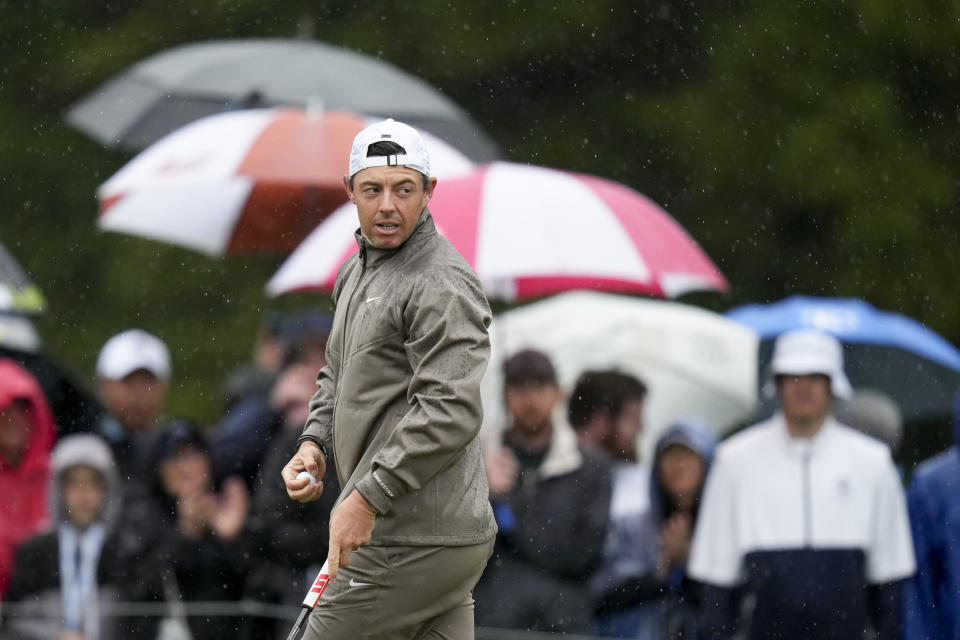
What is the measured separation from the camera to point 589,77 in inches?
666

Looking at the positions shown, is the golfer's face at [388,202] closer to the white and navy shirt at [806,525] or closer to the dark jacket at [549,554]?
the dark jacket at [549,554]

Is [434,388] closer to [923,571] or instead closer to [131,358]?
[923,571]

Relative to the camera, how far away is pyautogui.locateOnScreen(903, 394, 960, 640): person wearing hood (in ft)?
24.6

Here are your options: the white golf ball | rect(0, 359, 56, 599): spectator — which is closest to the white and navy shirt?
rect(0, 359, 56, 599): spectator

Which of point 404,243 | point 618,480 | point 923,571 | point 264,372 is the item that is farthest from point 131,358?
point 404,243

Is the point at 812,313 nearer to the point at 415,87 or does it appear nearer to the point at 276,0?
the point at 415,87

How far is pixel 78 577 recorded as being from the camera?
27.7 feet

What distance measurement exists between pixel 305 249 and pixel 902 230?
297 inches

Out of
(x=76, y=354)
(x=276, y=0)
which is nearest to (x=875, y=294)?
(x=276, y=0)

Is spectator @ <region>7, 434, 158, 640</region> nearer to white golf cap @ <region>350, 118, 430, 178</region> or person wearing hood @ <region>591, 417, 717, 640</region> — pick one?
person wearing hood @ <region>591, 417, 717, 640</region>

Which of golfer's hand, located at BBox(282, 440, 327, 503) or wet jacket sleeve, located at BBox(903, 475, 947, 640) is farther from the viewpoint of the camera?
wet jacket sleeve, located at BBox(903, 475, 947, 640)

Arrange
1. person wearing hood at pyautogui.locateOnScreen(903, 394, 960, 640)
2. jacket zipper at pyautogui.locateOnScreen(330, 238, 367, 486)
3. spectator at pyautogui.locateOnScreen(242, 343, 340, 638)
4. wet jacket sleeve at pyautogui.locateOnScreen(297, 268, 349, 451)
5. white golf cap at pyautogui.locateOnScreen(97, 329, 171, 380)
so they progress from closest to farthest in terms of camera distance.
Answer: jacket zipper at pyautogui.locateOnScreen(330, 238, 367, 486), wet jacket sleeve at pyautogui.locateOnScreen(297, 268, 349, 451), person wearing hood at pyautogui.locateOnScreen(903, 394, 960, 640), spectator at pyautogui.locateOnScreen(242, 343, 340, 638), white golf cap at pyautogui.locateOnScreen(97, 329, 171, 380)

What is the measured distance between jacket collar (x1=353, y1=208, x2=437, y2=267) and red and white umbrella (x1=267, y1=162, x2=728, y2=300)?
319 centimetres

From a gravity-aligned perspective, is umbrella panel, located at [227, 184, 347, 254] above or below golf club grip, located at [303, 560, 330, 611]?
above
